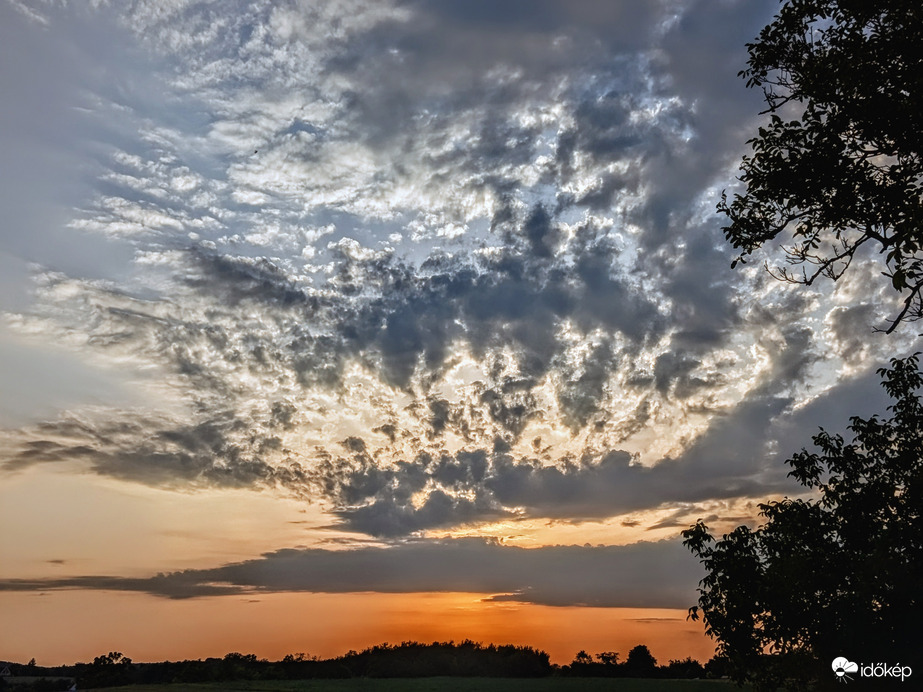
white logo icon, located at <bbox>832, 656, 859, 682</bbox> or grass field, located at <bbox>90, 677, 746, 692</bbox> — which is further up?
white logo icon, located at <bbox>832, 656, 859, 682</bbox>

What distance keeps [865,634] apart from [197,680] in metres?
105

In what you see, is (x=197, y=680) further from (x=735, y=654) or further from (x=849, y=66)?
(x=849, y=66)

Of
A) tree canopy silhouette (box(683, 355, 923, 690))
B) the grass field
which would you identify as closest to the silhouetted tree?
the grass field

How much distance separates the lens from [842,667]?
20.1 metres

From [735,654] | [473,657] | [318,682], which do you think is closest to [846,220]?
[735,654]

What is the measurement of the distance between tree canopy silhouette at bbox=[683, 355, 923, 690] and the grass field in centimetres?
5503

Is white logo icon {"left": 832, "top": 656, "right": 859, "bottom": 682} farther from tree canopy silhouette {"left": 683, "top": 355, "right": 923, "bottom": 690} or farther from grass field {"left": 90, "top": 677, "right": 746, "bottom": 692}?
grass field {"left": 90, "top": 677, "right": 746, "bottom": 692}

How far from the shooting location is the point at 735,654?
22.0 m

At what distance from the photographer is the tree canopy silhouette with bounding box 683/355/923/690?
20.1 meters

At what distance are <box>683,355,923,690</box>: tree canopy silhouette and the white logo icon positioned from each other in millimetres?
187

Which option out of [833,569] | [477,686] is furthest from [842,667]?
[477,686]

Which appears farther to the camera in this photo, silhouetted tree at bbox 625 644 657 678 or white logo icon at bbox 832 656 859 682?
silhouetted tree at bbox 625 644 657 678

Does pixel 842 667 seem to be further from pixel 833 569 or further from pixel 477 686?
pixel 477 686

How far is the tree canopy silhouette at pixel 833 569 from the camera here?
65.8 feet
